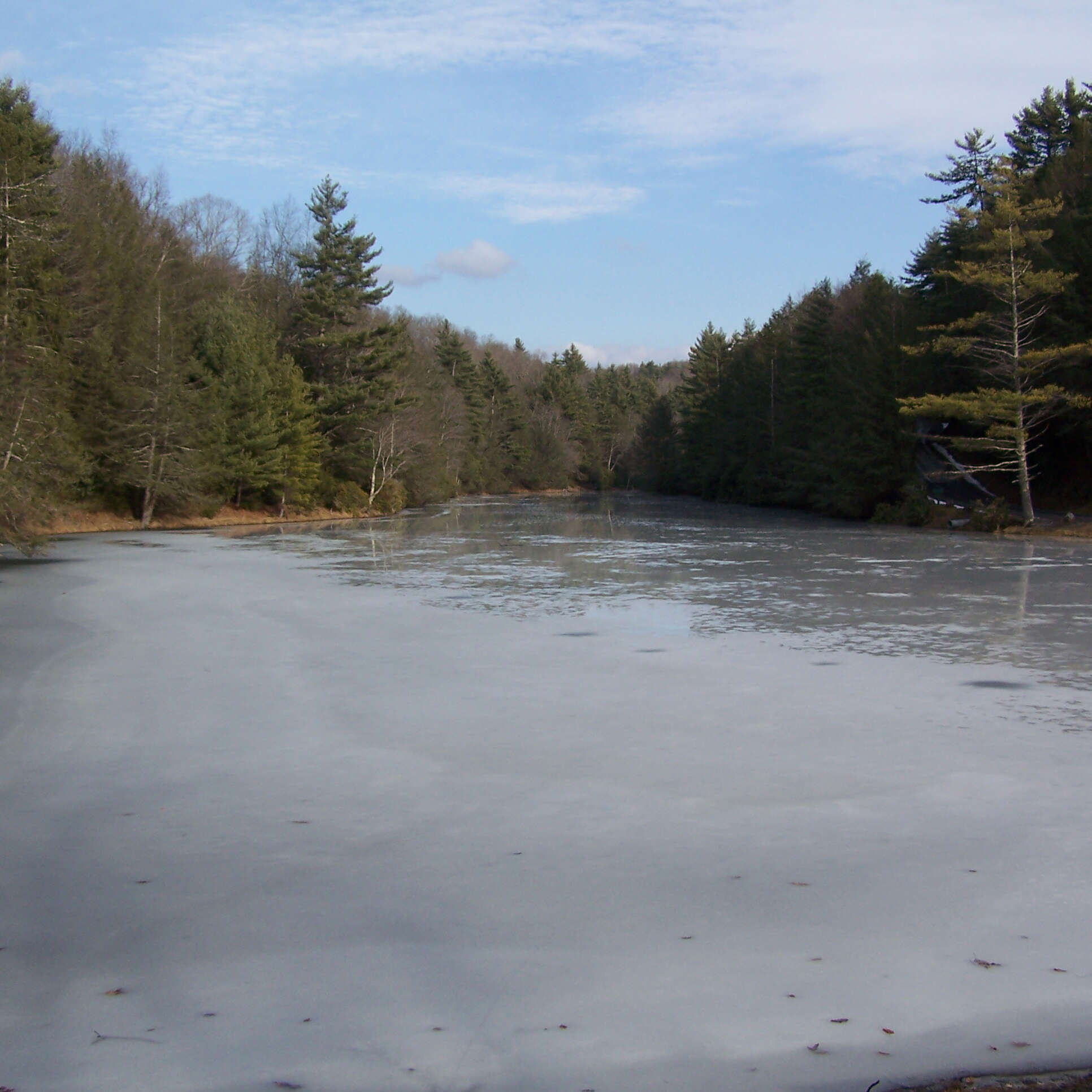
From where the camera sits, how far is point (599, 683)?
809 cm

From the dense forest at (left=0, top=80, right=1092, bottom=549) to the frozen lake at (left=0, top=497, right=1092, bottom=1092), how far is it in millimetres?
10493

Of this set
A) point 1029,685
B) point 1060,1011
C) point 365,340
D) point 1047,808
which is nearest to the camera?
point 1060,1011

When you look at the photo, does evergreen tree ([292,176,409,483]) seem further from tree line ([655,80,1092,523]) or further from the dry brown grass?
tree line ([655,80,1092,523])

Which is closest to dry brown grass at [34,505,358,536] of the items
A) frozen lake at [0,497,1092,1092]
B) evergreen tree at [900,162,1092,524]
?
frozen lake at [0,497,1092,1092]

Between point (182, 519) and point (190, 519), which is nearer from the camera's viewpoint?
point (182, 519)

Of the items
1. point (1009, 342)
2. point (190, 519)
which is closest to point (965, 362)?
point (1009, 342)

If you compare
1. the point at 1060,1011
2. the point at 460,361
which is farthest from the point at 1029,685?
the point at 460,361

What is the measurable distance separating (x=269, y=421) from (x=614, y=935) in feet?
112

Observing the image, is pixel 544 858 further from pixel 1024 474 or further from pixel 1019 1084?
pixel 1024 474

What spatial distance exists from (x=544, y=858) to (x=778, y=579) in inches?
464

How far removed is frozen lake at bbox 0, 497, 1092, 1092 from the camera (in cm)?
300

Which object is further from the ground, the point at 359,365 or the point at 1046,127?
the point at 1046,127

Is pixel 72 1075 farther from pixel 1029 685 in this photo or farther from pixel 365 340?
pixel 365 340

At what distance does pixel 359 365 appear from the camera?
4362cm
